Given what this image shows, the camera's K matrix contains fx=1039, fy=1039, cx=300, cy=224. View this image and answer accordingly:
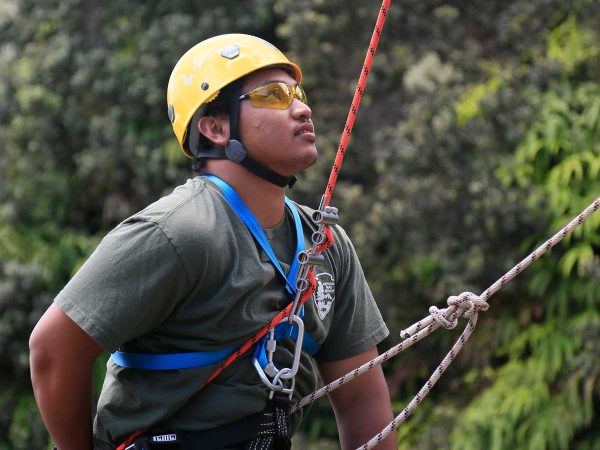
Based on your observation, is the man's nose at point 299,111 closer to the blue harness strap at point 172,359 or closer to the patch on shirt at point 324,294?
the patch on shirt at point 324,294

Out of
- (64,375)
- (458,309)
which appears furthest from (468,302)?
(64,375)

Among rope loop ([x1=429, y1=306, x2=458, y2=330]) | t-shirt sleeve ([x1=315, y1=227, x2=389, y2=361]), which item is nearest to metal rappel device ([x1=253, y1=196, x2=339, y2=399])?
t-shirt sleeve ([x1=315, y1=227, x2=389, y2=361])

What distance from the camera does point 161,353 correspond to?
2.57 m

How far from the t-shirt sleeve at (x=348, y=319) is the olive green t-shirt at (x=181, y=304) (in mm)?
164

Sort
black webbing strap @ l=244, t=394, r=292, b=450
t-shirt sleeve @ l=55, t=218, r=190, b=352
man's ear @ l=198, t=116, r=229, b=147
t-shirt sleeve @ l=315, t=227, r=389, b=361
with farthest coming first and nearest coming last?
t-shirt sleeve @ l=315, t=227, r=389, b=361, man's ear @ l=198, t=116, r=229, b=147, black webbing strap @ l=244, t=394, r=292, b=450, t-shirt sleeve @ l=55, t=218, r=190, b=352

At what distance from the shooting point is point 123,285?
7.97 feet

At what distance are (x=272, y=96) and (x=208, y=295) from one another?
23.0 inches

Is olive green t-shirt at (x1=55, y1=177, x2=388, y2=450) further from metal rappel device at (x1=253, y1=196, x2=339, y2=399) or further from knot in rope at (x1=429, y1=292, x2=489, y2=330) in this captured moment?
knot in rope at (x1=429, y1=292, x2=489, y2=330)

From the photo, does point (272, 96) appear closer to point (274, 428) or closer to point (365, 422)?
point (274, 428)

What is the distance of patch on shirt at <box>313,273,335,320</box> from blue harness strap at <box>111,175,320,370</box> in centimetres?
8

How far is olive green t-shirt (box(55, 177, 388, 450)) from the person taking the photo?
2430 millimetres

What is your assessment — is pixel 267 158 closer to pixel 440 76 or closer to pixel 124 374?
pixel 124 374

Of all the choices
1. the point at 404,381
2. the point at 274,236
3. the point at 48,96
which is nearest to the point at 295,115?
the point at 274,236

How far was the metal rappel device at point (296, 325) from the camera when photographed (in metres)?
2.63
